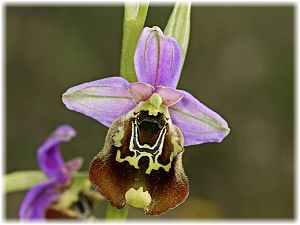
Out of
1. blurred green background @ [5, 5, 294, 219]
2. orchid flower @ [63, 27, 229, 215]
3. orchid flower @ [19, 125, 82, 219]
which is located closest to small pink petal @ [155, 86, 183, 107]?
orchid flower @ [63, 27, 229, 215]

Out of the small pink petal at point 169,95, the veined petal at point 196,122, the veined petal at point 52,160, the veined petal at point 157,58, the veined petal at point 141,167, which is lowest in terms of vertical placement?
the veined petal at point 52,160

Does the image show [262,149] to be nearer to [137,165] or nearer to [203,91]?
[203,91]

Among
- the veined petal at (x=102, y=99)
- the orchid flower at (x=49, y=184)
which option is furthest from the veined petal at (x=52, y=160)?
the veined petal at (x=102, y=99)

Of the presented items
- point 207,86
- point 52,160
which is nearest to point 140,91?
point 52,160

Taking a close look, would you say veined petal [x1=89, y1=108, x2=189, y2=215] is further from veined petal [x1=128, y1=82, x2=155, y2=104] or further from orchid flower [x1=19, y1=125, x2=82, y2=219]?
orchid flower [x1=19, y1=125, x2=82, y2=219]

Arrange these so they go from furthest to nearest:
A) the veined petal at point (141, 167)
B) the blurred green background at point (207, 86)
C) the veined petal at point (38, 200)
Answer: the blurred green background at point (207, 86)
the veined petal at point (38, 200)
the veined petal at point (141, 167)

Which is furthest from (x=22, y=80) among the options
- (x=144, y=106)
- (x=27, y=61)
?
(x=144, y=106)

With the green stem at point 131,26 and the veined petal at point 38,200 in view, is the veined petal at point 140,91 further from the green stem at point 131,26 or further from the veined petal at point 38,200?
the veined petal at point 38,200
